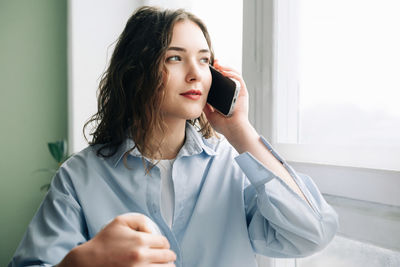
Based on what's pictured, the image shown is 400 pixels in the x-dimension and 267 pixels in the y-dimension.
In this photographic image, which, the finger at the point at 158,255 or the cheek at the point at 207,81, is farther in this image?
the cheek at the point at 207,81

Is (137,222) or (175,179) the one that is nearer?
(137,222)

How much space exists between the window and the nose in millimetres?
494

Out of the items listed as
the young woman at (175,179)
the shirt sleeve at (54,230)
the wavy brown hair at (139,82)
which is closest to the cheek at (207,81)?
the young woman at (175,179)

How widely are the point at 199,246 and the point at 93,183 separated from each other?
286 millimetres

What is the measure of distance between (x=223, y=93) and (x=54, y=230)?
508 millimetres

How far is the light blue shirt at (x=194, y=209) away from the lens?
2.38ft

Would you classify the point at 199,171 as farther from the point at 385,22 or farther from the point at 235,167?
the point at 385,22

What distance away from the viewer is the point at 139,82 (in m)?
0.85

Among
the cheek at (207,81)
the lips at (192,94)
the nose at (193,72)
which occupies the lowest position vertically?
the lips at (192,94)

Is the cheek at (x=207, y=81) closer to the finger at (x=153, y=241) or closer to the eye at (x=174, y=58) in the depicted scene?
the eye at (x=174, y=58)

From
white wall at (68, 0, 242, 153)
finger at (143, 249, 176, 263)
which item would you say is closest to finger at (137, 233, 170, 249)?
finger at (143, 249, 176, 263)

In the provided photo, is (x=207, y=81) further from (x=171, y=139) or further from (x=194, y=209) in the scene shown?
(x=194, y=209)

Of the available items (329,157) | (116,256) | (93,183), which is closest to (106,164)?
(93,183)

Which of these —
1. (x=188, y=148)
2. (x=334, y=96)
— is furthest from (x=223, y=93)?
(x=334, y=96)
